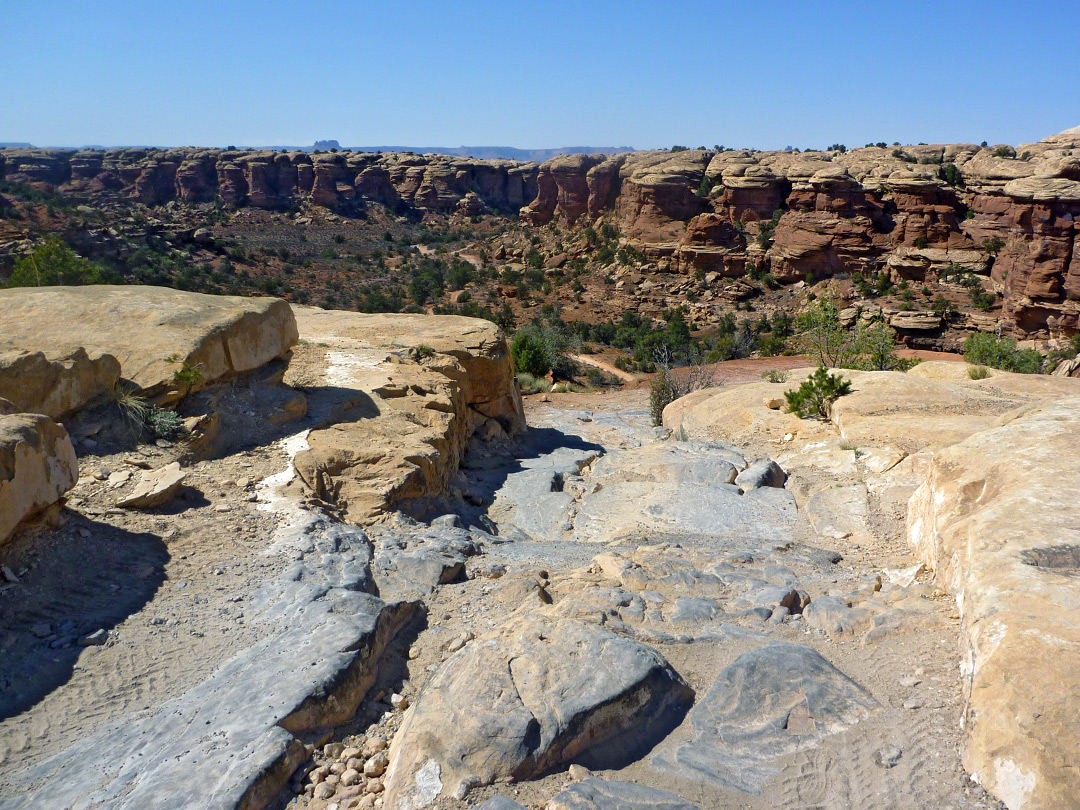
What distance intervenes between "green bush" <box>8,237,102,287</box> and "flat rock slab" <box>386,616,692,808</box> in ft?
50.0

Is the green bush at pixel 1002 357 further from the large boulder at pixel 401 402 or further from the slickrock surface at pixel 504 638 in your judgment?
the large boulder at pixel 401 402

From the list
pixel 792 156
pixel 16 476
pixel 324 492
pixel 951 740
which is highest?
pixel 792 156

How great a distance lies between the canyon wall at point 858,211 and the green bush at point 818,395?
2329 cm

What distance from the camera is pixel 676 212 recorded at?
1513 inches

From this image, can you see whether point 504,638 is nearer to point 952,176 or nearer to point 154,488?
point 154,488

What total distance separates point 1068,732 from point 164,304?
9.01 meters

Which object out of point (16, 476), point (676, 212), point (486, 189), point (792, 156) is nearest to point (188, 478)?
point (16, 476)

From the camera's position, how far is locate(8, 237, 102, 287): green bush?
575 inches

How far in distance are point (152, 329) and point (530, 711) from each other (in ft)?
21.6

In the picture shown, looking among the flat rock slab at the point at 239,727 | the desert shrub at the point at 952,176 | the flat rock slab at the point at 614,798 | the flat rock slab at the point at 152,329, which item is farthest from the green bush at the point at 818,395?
the desert shrub at the point at 952,176

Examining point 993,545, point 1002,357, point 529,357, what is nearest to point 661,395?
point 529,357

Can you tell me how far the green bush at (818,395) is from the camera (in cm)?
1130

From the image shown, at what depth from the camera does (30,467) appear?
4492 millimetres

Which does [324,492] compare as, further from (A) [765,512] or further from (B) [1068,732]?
(B) [1068,732]
